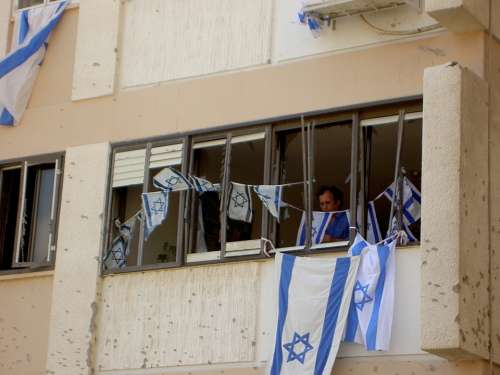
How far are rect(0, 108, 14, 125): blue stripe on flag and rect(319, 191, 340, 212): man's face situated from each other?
498cm

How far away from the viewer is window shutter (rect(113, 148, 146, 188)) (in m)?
18.0

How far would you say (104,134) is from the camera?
18469 millimetres

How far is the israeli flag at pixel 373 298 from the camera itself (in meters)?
15.2

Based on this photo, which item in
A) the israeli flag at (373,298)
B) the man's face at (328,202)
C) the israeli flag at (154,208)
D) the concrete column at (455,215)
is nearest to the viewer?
the concrete column at (455,215)

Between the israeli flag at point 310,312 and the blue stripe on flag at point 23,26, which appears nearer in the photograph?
the israeli flag at point 310,312

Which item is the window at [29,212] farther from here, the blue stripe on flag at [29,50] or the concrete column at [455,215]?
the concrete column at [455,215]

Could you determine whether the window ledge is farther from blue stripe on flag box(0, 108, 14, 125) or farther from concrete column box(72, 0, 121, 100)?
concrete column box(72, 0, 121, 100)

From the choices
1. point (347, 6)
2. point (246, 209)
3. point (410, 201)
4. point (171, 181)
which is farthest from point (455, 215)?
point (171, 181)

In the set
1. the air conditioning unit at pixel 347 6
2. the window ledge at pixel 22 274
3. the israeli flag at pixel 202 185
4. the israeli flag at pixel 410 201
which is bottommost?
the window ledge at pixel 22 274

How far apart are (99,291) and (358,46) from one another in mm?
4576

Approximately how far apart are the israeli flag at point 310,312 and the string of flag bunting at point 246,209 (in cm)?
55

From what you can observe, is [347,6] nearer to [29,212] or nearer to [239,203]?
[239,203]

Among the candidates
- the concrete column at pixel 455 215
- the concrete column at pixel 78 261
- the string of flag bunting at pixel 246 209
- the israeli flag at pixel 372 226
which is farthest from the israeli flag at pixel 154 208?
the concrete column at pixel 455 215

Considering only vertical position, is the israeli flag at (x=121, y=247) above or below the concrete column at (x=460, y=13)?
below
